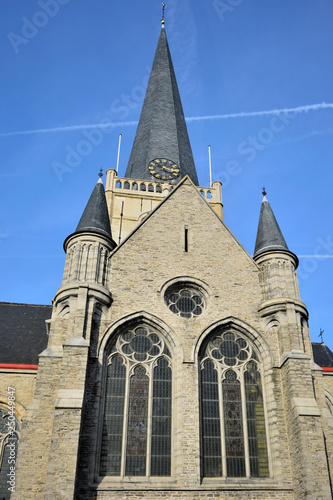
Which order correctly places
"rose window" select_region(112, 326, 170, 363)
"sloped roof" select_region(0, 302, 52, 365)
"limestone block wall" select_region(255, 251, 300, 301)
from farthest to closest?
"sloped roof" select_region(0, 302, 52, 365) → "limestone block wall" select_region(255, 251, 300, 301) → "rose window" select_region(112, 326, 170, 363)

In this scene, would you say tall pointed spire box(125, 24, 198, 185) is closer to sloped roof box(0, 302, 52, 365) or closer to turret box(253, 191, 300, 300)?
sloped roof box(0, 302, 52, 365)

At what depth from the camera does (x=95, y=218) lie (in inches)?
674

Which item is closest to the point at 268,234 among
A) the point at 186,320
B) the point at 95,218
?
the point at 186,320

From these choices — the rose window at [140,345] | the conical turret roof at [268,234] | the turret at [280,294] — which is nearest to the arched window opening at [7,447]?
the rose window at [140,345]

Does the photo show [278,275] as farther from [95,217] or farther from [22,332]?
[22,332]

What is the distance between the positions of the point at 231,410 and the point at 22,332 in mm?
9637

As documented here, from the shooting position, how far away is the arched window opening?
15.6m

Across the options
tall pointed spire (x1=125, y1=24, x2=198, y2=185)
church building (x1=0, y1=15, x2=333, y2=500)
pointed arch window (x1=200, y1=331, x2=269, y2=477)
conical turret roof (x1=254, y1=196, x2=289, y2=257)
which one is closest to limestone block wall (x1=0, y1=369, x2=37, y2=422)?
church building (x1=0, y1=15, x2=333, y2=500)

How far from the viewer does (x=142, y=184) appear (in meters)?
27.8

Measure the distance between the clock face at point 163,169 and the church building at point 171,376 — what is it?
30.9 ft

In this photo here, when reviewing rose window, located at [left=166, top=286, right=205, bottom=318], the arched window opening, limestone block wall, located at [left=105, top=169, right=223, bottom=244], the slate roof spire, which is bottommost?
the arched window opening

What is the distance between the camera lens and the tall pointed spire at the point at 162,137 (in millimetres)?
28688

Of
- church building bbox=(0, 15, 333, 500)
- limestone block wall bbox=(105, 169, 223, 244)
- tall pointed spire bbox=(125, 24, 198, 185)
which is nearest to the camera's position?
church building bbox=(0, 15, 333, 500)

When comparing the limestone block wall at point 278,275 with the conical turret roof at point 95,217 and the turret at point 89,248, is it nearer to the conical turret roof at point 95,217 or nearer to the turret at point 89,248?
the turret at point 89,248
